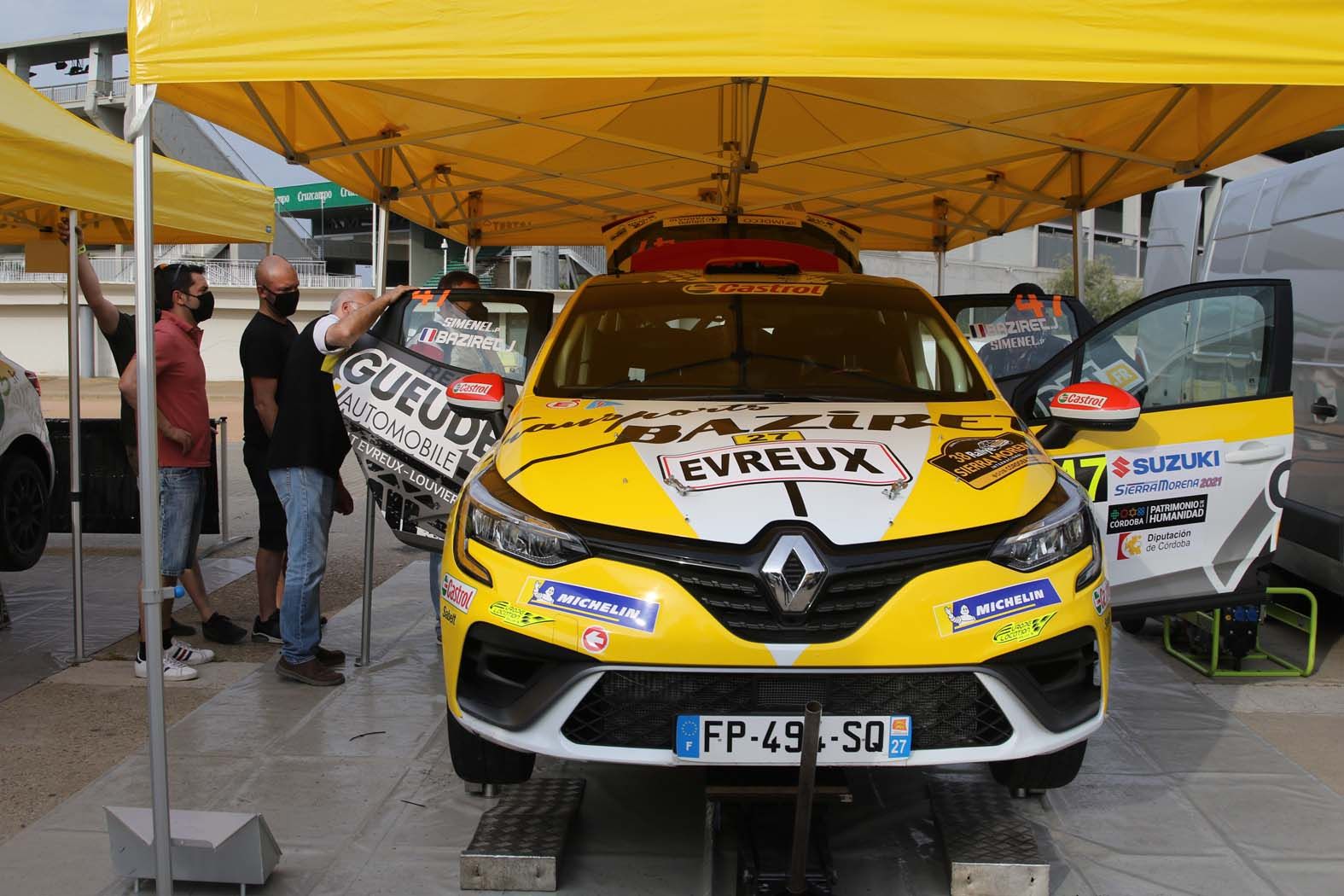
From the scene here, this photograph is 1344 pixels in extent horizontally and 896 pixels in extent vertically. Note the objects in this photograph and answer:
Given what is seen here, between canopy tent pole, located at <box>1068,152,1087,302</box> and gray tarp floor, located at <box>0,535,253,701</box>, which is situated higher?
canopy tent pole, located at <box>1068,152,1087,302</box>

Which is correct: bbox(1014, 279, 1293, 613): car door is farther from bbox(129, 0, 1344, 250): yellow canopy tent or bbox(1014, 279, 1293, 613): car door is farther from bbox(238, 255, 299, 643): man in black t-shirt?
bbox(238, 255, 299, 643): man in black t-shirt

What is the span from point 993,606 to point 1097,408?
1.15 metres

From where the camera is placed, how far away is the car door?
14.1ft

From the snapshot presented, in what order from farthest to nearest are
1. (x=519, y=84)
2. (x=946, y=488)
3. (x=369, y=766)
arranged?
(x=519, y=84), (x=369, y=766), (x=946, y=488)

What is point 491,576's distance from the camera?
296 cm

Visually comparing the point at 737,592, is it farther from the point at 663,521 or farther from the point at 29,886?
the point at 29,886

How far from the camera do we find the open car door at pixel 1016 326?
6383 millimetres

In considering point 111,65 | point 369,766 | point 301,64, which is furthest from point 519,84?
point 111,65

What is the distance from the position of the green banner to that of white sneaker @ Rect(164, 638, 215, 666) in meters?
54.2

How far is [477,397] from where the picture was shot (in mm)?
3801

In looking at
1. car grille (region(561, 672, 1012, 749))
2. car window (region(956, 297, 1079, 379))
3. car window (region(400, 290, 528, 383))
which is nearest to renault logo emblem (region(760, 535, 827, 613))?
car grille (region(561, 672, 1012, 749))

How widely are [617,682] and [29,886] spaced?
1.81 m

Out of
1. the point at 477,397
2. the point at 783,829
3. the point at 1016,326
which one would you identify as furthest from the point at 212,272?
the point at 783,829

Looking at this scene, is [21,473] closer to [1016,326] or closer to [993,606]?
[1016,326]
